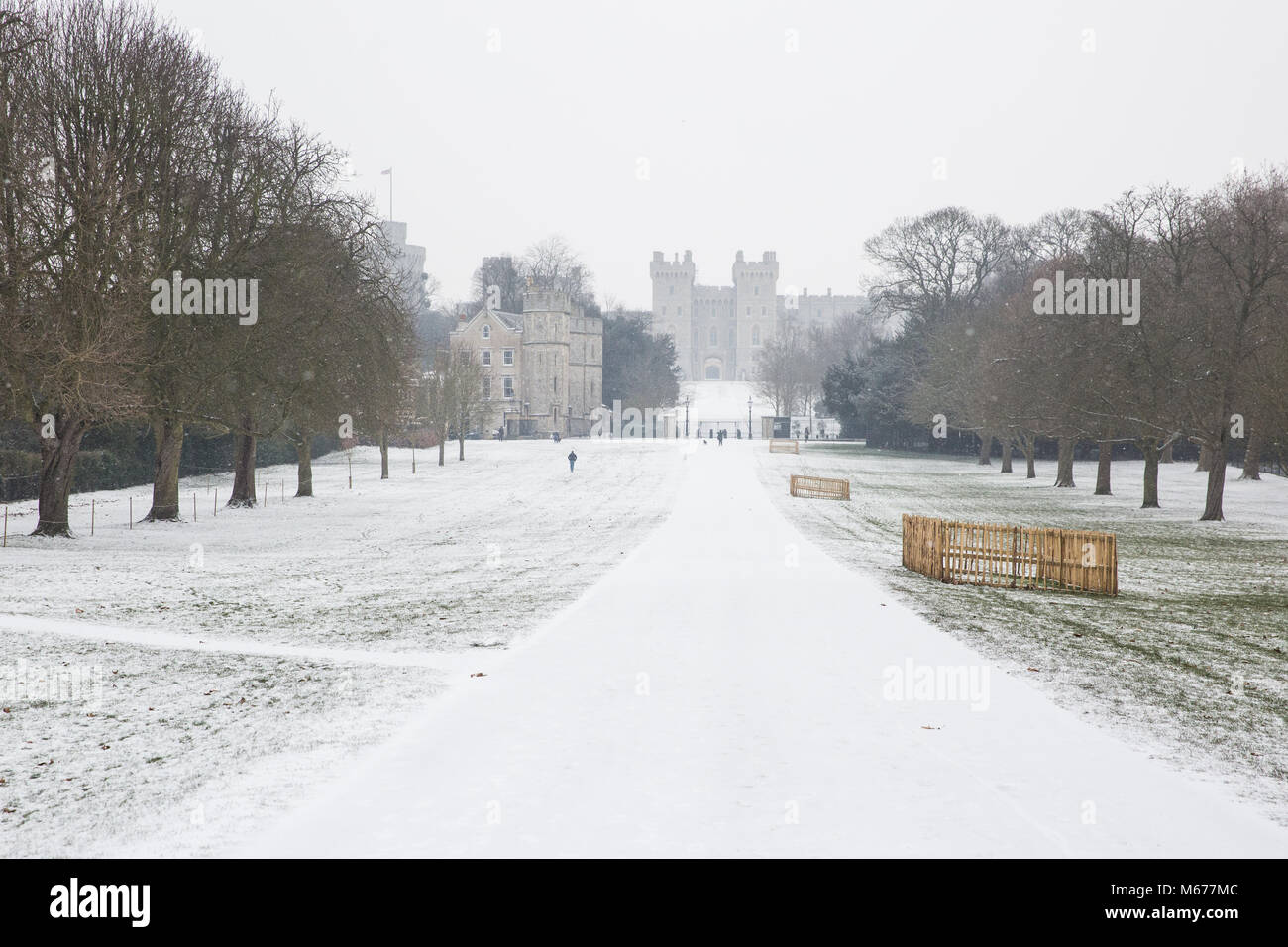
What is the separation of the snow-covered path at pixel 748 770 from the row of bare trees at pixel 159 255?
592 inches

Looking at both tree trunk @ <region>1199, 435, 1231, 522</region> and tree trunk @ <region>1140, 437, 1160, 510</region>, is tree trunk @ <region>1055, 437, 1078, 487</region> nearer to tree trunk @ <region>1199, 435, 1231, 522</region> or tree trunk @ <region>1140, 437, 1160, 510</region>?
tree trunk @ <region>1140, 437, 1160, 510</region>

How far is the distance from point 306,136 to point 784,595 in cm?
2582

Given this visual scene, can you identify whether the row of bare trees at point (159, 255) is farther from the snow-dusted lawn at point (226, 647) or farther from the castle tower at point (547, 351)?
the castle tower at point (547, 351)

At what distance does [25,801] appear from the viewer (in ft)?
26.5

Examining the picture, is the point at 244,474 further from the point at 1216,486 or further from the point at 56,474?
the point at 1216,486

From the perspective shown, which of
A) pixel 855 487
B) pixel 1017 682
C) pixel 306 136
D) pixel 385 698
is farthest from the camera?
pixel 855 487

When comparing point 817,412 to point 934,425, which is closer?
point 934,425

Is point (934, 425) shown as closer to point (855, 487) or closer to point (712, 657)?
→ point (855, 487)

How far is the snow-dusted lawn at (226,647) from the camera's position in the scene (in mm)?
8117
